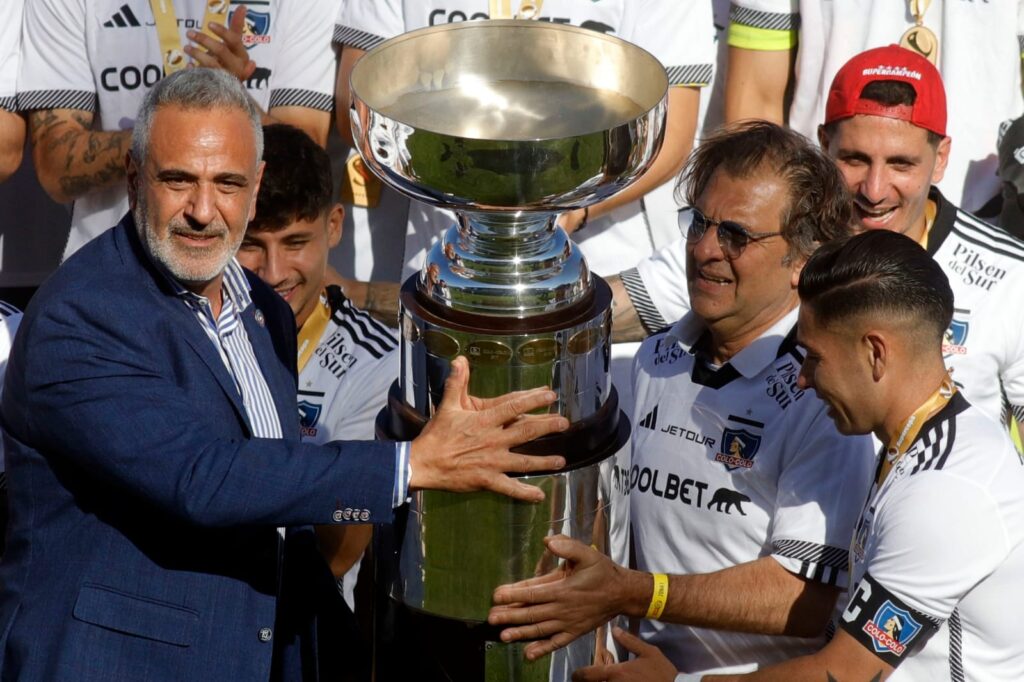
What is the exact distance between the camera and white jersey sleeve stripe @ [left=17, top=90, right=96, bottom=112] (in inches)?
189

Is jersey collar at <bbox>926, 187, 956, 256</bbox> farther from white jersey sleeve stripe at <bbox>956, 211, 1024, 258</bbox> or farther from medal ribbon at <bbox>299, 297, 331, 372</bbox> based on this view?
medal ribbon at <bbox>299, 297, 331, 372</bbox>

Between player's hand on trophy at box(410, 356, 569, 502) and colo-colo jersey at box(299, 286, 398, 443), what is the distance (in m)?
1.04

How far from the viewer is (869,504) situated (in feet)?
9.82

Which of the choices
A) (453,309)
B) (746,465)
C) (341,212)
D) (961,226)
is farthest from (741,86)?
(453,309)

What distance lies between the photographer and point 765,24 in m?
4.98

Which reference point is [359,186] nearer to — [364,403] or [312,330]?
[312,330]

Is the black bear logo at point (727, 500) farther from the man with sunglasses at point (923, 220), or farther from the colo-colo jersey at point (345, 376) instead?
the man with sunglasses at point (923, 220)

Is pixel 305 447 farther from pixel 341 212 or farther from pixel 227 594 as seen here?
pixel 341 212

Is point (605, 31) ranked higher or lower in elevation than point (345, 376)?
higher

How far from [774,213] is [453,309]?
0.94 metres

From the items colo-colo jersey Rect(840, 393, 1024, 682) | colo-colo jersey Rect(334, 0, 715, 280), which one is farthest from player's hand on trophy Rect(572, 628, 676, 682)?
colo-colo jersey Rect(334, 0, 715, 280)

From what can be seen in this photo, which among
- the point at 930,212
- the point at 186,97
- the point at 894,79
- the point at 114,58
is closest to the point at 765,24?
the point at 894,79

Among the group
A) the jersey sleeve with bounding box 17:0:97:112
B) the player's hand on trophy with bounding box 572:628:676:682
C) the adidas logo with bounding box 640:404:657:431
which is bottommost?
the player's hand on trophy with bounding box 572:628:676:682

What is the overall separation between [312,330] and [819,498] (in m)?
1.49
